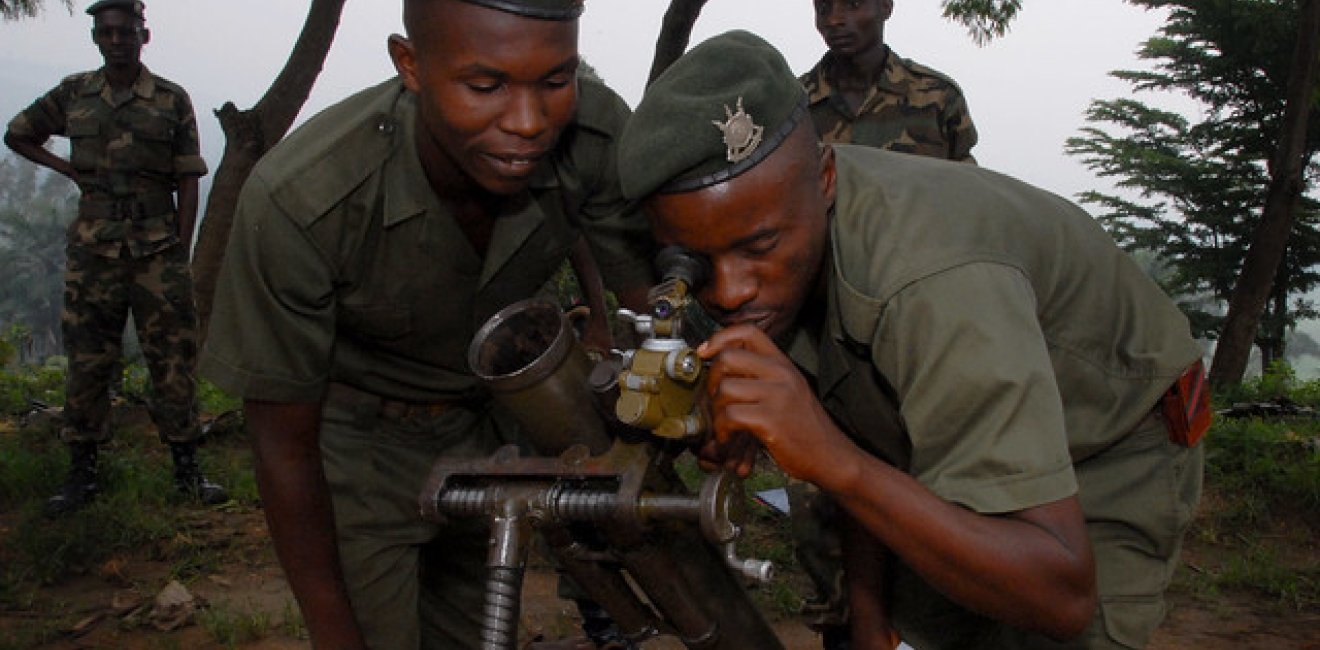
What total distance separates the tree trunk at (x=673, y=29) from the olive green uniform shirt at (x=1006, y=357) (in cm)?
582

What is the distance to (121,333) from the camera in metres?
6.08

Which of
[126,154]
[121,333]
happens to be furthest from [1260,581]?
[126,154]

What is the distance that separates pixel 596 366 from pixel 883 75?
163 inches

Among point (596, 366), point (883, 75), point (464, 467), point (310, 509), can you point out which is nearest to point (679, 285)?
point (596, 366)

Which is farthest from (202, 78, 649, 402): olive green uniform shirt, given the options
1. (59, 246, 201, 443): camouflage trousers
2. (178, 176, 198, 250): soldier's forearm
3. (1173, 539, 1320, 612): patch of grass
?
(178, 176, 198, 250): soldier's forearm

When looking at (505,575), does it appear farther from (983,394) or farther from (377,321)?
(377,321)

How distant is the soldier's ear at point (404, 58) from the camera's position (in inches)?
97.3

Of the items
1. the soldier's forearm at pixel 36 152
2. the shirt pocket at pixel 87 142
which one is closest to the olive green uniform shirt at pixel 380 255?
the shirt pocket at pixel 87 142

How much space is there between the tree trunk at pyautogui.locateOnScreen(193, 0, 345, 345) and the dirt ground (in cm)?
248

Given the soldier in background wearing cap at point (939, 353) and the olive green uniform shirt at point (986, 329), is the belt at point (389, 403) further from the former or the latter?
the olive green uniform shirt at point (986, 329)

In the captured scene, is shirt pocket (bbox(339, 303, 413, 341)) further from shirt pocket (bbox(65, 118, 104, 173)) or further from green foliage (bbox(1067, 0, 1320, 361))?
green foliage (bbox(1067, 0, 1320, 361))

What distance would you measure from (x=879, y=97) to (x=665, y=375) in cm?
422

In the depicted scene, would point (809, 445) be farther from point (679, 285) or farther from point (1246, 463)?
point (1246, 463)

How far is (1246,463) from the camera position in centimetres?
635
